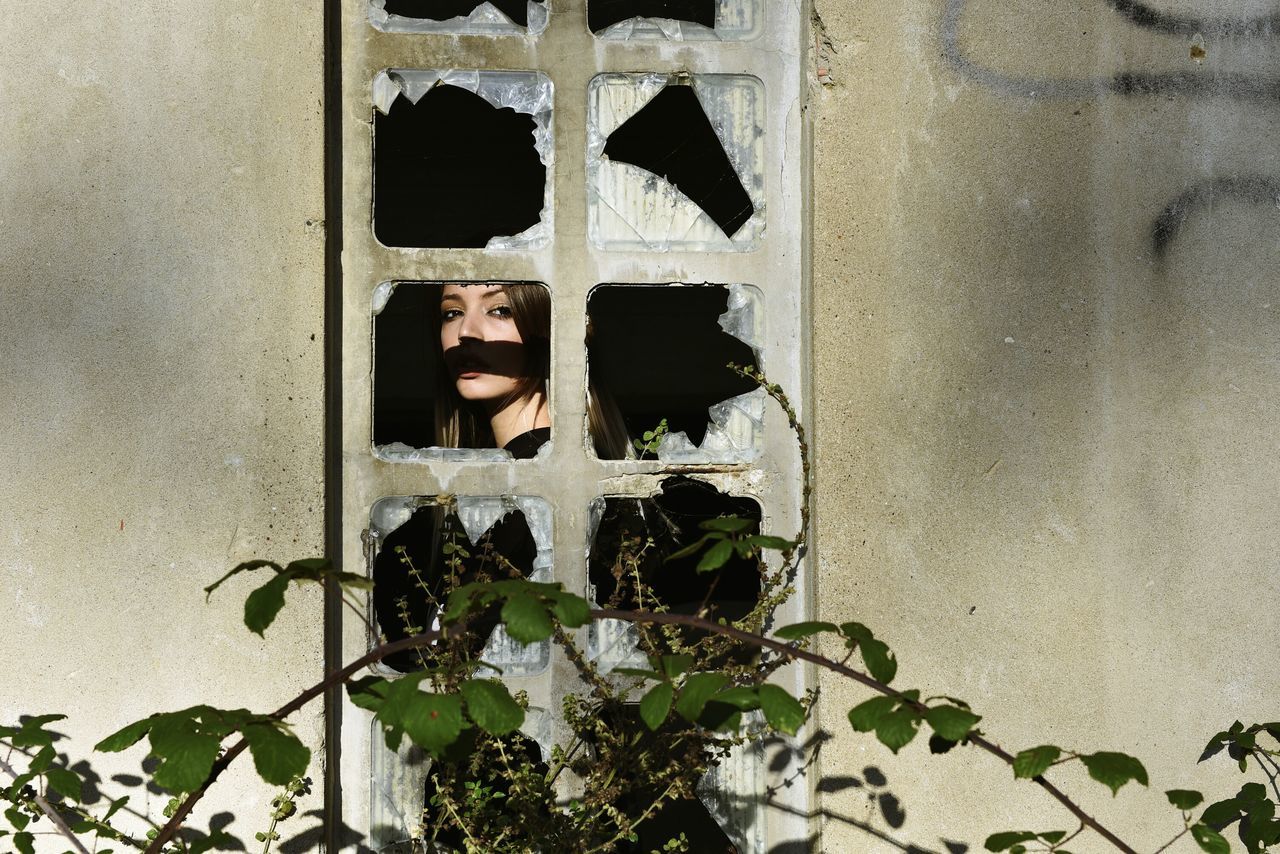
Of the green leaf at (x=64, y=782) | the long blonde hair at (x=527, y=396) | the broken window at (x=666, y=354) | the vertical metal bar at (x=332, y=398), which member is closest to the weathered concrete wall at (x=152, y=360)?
the vertical metal bar at (x=332, y=398)

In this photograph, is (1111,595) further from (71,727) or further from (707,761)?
(71,727)

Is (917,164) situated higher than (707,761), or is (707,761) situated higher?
(917,164)

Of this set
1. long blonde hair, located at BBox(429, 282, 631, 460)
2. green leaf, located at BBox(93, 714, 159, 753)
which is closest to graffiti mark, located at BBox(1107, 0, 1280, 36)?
long blonde hair, located at BBox(429, 282, 631, 460)

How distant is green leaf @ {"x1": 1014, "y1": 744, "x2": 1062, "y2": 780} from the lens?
1227 millimetres

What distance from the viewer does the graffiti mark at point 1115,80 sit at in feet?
6.08

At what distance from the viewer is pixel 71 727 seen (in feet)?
5.65

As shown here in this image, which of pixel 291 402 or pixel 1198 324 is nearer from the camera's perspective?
pixel 291 402

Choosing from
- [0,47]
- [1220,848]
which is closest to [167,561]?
[0,47]

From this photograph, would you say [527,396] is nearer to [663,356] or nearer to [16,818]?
[16,818]

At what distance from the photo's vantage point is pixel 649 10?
224 centimetres

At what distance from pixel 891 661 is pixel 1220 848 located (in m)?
0.46

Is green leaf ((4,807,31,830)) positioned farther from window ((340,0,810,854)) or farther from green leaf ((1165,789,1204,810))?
green leaf ((1165,789,1204,810))

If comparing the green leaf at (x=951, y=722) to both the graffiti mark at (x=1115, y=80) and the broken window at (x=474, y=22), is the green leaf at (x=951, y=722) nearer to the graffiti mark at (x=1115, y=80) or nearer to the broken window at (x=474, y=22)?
the graffiti mark at (x=1115, y=80)

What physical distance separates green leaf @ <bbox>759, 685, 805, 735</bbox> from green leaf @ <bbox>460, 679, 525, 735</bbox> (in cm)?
26
